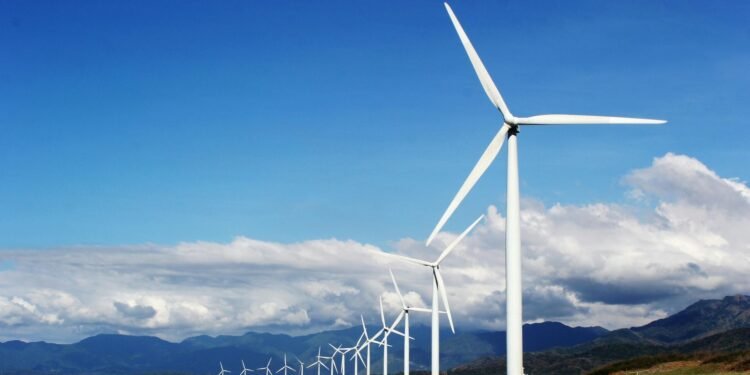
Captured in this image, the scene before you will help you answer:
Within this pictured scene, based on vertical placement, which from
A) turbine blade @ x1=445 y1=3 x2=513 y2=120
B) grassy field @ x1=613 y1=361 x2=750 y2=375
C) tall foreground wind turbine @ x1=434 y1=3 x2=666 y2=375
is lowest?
grassy field @ x1=613 y1=361 x2=750 y2=375

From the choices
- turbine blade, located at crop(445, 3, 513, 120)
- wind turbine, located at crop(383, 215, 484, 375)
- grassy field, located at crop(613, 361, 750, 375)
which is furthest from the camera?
grassy field, located at crop(613, 361, 750, 375)

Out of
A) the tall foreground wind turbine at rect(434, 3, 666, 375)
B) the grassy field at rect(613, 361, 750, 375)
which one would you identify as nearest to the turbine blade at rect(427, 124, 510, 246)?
the tall foreground wind turbine at rect(434, 3, 666, 375)

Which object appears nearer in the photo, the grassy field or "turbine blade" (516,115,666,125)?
"turbine blade" (516,115,666,125)

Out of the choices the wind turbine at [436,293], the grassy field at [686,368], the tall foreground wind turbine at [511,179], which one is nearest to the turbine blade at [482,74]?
the tall foreground wind turbine at [511,179]

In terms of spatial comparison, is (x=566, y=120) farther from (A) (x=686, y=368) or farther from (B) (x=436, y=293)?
(A) (x=686, y=368)

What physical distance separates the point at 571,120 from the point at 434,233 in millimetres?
16140

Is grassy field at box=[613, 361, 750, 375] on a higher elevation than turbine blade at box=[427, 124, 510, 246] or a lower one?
lower

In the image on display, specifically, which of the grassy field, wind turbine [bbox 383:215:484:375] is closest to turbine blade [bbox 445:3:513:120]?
wind turbine [bbox 383:215:484:375]

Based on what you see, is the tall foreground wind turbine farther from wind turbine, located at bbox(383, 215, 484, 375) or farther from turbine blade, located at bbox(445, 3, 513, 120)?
wind turbine, located at bbox(383, 215, 484, 375)

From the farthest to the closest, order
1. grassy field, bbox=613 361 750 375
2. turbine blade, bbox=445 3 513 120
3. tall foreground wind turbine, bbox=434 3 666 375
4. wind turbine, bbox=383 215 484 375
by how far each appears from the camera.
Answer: grassy field, bbox=613 361 750 375
wind turbine, bbox=383 215 484 375
turbine blade, bbox=445 3 513 120
tall foreground wind turbine, bbox=434 3 666 375

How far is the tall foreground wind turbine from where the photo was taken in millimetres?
54062

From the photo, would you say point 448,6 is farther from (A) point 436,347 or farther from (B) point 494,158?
(A) point 436,347

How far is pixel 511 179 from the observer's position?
5753cm

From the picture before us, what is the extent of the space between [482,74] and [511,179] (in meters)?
12.7
